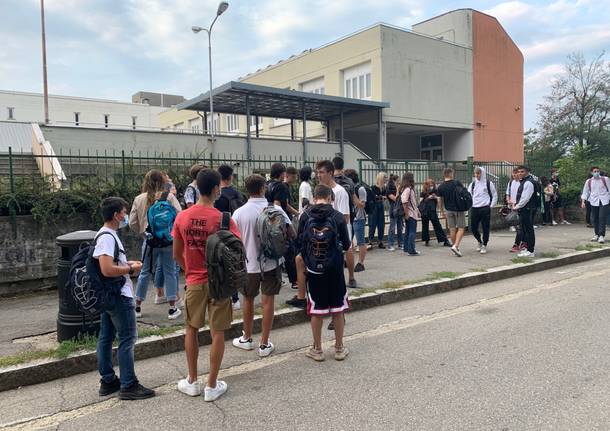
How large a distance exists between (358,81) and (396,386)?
26403mm

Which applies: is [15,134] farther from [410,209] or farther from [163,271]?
[163,271]

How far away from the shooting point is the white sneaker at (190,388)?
3.78 meters

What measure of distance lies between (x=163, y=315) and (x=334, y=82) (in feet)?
85.0

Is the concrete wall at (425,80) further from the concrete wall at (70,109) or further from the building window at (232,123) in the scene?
the concrete wall at (70,109)

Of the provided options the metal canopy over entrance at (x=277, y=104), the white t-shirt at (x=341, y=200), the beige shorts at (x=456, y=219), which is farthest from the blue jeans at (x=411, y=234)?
the metal canopy over entrance at (x=277, y=104)

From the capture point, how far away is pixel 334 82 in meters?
29.5

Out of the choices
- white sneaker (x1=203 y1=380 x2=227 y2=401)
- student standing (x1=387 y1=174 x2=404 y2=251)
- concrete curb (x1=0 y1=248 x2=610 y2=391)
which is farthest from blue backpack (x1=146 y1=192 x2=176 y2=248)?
student standing (x1=387 y1=174 x2=404 y2=251)

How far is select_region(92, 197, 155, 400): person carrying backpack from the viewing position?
3619 mm

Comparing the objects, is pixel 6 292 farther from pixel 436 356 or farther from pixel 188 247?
pixel 436 356

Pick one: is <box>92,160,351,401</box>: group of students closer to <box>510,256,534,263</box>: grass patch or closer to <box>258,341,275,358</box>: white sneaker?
<box>258,341,275,358</box>: white sneaker

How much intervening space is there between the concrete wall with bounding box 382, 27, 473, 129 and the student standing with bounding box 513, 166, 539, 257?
713 inches

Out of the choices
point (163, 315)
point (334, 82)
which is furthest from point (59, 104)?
point (163, 315)

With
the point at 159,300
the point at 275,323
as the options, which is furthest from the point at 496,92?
the point at 159,300

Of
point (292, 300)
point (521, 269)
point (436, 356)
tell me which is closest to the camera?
point (436, 356)
